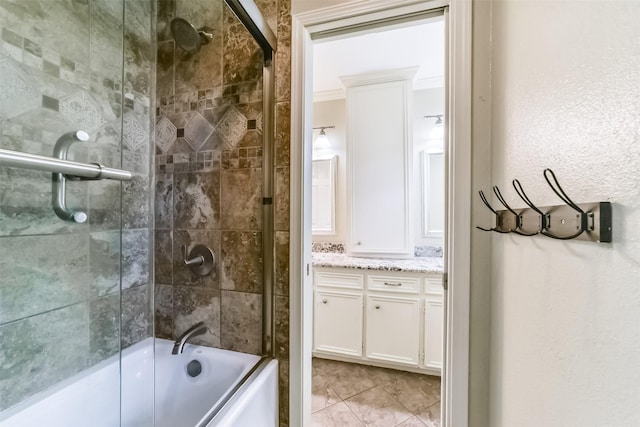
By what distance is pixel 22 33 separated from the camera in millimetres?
997

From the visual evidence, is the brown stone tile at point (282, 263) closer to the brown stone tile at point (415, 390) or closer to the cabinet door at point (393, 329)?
the cabinet door at point (393, 329)

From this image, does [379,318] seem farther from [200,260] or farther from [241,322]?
[200,260]

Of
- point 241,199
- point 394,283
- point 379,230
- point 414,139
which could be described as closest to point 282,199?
point 241,199

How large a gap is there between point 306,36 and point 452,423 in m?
1.82

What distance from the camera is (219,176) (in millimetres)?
1442

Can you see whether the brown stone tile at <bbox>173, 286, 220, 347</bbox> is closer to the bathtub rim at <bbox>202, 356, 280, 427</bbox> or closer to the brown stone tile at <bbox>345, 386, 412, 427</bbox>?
the bathtub rim at <bbox>202, 356, 280, 427</bbox>

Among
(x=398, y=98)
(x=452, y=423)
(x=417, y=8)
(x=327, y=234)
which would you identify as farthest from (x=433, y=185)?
(x=452, y=423)

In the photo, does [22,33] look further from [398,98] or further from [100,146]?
[398,98]

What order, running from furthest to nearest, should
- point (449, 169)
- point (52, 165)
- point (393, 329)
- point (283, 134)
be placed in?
point (393, 329), point (283, 134), point (449, 169), point (52, 165)

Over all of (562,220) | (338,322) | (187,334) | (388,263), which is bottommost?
(338,322)

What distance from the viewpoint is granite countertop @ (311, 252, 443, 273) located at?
2133 mm

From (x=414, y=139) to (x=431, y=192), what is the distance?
57cm

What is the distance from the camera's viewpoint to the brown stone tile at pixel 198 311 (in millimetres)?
1432

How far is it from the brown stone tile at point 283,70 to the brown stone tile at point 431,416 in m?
2.07
